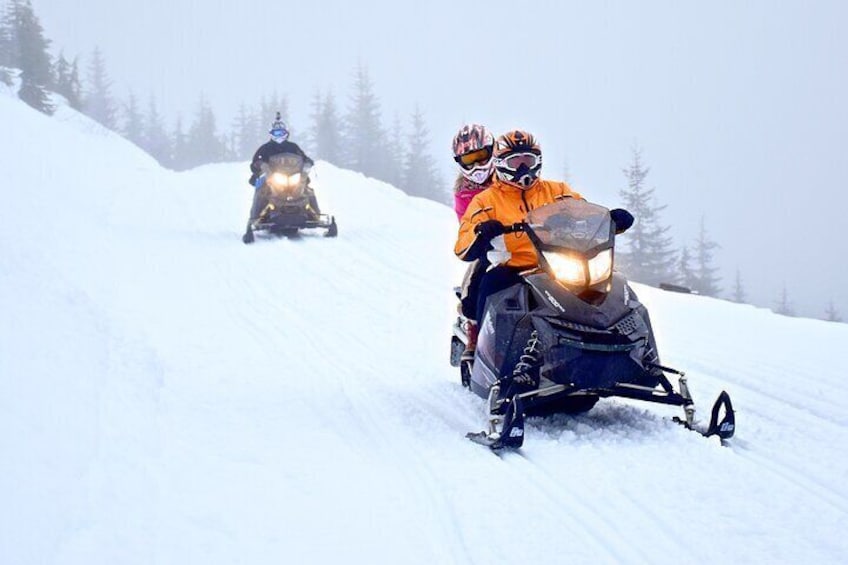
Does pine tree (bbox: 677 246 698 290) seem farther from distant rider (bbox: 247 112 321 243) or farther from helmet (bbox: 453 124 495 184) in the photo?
helmet (bbox: 453 124 495 184)

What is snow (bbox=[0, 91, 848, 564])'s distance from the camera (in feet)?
10.8

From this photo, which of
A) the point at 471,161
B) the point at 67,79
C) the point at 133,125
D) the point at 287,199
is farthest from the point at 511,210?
the point at 133,125

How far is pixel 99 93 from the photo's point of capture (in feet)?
267

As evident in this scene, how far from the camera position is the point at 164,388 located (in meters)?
5.59

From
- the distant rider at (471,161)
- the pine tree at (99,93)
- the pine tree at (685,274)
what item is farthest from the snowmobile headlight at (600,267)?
the pine tree at (99,93)

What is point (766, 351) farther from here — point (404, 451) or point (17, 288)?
point (17, 288)

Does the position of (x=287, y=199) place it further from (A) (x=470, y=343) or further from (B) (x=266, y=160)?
(A) (x=470, y=343)

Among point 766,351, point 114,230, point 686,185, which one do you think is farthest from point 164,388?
point 686,185

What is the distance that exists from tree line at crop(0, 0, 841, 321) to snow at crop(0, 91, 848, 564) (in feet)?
71.0

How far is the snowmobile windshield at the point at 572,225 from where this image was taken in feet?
16.1

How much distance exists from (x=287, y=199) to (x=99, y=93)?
7430 centimetres

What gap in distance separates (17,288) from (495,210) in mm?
3883

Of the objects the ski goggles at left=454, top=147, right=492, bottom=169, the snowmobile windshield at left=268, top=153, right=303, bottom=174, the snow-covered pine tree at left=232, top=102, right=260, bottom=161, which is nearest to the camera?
the ski goggles at left=454, top=147, right=492, bottom=169

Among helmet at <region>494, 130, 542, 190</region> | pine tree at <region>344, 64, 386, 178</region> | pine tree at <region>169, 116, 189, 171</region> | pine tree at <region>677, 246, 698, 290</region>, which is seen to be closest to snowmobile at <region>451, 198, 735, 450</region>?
helmet at <region>494, 130, 542, 190</region>
